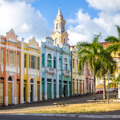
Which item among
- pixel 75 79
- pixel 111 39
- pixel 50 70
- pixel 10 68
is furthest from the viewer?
pixel 75 79

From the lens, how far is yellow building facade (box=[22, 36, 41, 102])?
3506cm

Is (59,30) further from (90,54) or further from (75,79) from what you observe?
(90,54)

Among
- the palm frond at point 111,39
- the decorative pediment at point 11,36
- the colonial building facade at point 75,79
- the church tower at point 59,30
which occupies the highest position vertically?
the church tower at point 59,30

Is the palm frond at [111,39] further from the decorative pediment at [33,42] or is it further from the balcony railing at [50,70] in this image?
the balcony railing at [50,70]

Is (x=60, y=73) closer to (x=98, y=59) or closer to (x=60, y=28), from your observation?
(x=98, y=59)

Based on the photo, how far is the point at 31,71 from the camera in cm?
3628

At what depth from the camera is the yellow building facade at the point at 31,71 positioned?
3506cm

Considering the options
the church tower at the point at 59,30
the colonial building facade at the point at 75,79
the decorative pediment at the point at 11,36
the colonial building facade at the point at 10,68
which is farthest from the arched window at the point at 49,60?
the church tower at the point at 59,30

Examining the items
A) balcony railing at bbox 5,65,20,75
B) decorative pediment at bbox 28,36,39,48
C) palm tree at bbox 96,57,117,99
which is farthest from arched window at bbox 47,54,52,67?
balcony railing at bbox 5,65,20,75

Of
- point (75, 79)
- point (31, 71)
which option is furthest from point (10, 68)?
point (75, 79)

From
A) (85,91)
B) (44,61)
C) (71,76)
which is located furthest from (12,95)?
(85,91)

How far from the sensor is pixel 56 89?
43.1 metres

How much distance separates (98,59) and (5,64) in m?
11.6

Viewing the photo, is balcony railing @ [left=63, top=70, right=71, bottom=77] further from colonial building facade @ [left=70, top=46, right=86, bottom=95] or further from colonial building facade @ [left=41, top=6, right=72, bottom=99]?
colonial building facade @ [left=70, top=46, right=86, bottom=95]
